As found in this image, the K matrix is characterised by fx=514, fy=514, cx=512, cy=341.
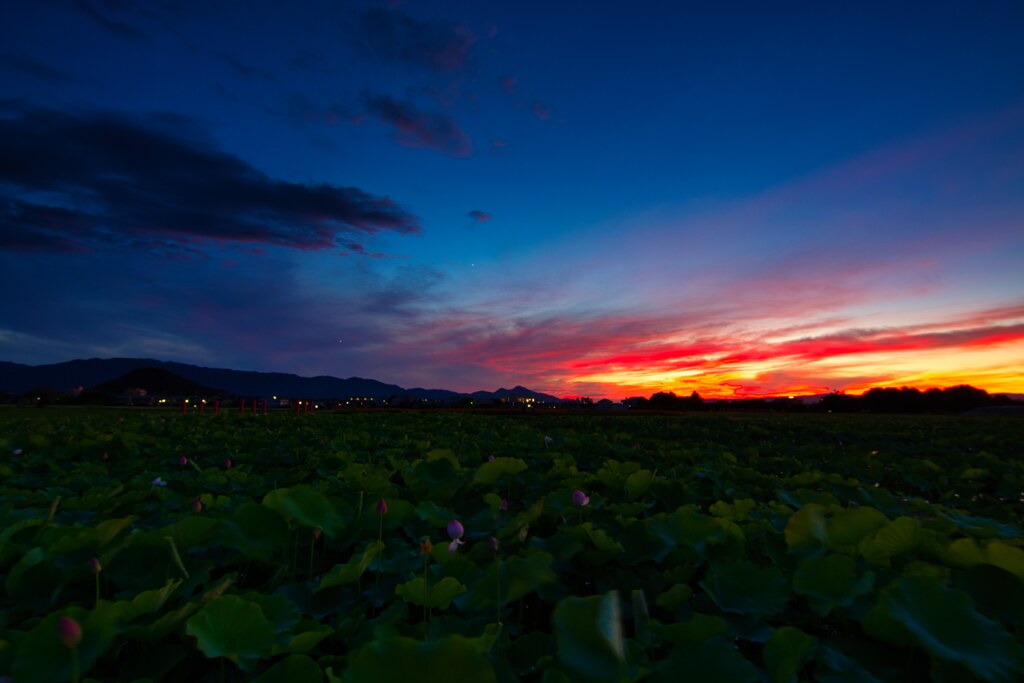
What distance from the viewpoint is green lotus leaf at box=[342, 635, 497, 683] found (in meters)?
0.85

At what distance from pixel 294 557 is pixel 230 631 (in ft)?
2.50

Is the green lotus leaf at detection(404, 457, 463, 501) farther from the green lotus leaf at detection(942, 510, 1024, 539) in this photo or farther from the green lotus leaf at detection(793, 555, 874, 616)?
the green lotus leaf at detection(942, 510, 1024, 539)

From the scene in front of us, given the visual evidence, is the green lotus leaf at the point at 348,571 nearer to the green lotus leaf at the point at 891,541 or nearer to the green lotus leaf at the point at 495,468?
the green lotus leaf at the point at 495,468

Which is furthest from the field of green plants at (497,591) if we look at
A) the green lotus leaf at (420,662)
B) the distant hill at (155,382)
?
the distant hill at (155,382)

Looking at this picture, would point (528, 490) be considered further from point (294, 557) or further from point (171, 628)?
point (171, 628)

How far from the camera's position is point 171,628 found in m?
1.24

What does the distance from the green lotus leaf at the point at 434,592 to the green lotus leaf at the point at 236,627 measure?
341 millimetres

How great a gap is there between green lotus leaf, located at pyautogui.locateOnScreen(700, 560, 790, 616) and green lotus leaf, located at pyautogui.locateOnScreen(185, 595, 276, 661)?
1163 millimetres

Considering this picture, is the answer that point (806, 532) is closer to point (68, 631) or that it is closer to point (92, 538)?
point (68, 631)

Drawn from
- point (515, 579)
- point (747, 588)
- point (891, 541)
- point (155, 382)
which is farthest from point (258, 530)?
point (155, 382)

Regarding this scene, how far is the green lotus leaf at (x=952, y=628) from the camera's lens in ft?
3.52

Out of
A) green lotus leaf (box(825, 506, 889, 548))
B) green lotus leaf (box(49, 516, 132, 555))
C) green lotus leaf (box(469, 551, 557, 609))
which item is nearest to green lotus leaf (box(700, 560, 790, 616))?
green lotus leaf (box(825, 506, 889, 548))

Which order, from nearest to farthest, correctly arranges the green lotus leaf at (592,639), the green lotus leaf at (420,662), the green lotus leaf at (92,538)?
the green lotus leaf at (420,662) → the green lotus leaf at (592,639) → the green lotus leaf at (92,538)

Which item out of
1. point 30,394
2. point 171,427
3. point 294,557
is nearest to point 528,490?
point 294,557
